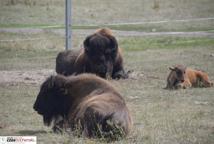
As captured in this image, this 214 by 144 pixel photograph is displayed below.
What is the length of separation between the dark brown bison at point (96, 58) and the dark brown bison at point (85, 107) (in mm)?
6841

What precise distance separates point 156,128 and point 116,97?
0.95m

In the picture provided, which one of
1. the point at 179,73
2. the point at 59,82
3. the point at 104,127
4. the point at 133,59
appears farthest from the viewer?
the point at 133,59

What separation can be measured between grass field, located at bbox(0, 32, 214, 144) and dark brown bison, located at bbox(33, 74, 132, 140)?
249 millimetres

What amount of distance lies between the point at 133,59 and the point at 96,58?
580cm

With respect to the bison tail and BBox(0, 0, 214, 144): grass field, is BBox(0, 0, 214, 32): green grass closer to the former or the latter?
BBox(0, 0, 214, 144): grass field

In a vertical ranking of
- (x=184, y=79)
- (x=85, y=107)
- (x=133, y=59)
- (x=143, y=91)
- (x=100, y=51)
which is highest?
(x=85, y=107)

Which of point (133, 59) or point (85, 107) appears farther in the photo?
point (133, 59)

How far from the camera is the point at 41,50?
27.6 metres

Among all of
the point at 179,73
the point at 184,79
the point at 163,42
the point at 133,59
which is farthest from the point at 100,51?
the point at 163,42

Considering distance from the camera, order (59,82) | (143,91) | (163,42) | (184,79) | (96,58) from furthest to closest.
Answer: (163,42) < (96,58) < (184,79) < (143,91) < (59,82)

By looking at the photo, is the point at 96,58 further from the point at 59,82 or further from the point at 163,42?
the point at 163,42

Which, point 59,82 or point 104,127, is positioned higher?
point 59,82

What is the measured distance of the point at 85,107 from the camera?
1148 centimetres

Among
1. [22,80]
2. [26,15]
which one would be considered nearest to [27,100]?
[22,80]
